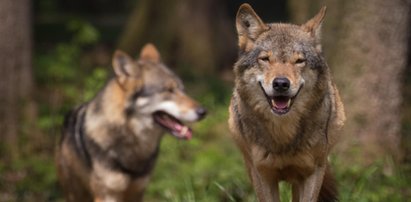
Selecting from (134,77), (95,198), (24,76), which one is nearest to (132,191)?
(95,198)

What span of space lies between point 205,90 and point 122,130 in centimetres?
641

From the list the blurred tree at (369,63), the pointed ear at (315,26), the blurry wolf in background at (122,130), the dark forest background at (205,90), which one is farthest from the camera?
the blurred tree at (369,63)

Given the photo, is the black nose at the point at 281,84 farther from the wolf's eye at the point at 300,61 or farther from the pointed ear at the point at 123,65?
the pointed ear at the point at 123,65

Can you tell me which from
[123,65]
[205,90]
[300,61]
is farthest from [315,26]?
[205,90]

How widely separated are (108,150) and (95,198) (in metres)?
0.50

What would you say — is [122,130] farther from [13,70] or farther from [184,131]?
[13,70]

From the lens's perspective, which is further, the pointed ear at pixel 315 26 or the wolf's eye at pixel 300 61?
the pointed ear at pixel 315 26

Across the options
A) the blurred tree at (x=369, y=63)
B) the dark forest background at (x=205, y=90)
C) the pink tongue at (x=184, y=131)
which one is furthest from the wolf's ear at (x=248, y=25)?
the blurred tree at (x=369, y=63)

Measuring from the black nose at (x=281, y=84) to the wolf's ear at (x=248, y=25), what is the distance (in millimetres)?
573

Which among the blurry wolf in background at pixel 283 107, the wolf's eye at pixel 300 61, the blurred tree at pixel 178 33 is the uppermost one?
the wolf's eye at pixel 300 61

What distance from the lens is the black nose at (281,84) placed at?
17.5 ft

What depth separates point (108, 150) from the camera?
8641 millimetres

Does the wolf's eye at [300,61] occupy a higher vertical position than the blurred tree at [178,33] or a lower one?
higher

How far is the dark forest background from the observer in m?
8.41
